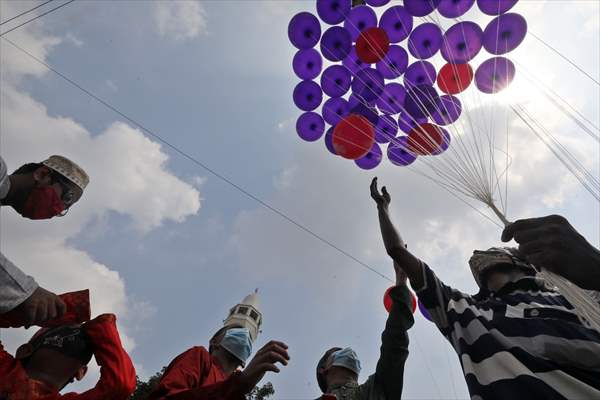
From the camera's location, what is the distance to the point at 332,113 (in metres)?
5.94

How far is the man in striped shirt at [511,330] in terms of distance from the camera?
172cm

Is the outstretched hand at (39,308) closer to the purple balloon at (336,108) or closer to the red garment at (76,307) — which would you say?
the red garment at (76,307)

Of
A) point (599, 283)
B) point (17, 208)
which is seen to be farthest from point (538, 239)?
point (17, 208)

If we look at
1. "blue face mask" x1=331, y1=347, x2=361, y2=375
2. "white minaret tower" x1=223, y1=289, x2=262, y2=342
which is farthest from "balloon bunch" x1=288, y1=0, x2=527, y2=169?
"white minaret tower" x1=223, y1=289, x2=262, y2=342

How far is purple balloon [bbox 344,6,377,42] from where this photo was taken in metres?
5.31

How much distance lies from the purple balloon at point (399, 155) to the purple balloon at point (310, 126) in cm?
115

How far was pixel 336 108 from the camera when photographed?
19.4 feet

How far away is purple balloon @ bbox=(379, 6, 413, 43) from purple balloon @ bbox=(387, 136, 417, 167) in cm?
149

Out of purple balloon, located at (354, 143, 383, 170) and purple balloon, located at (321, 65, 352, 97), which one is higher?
purple balloon, located at (321, 65, 352, 97)

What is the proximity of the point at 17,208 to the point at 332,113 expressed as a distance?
4.45m

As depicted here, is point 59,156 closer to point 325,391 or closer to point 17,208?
point 17,208

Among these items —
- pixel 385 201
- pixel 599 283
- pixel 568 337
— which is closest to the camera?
pixel 599 283

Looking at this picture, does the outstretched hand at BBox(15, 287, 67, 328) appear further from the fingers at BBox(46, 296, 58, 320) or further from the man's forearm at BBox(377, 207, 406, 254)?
the man's forearm at BBox(377, 207, 406, 254)

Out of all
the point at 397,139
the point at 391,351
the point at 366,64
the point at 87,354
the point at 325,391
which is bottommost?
the point at 87,354
